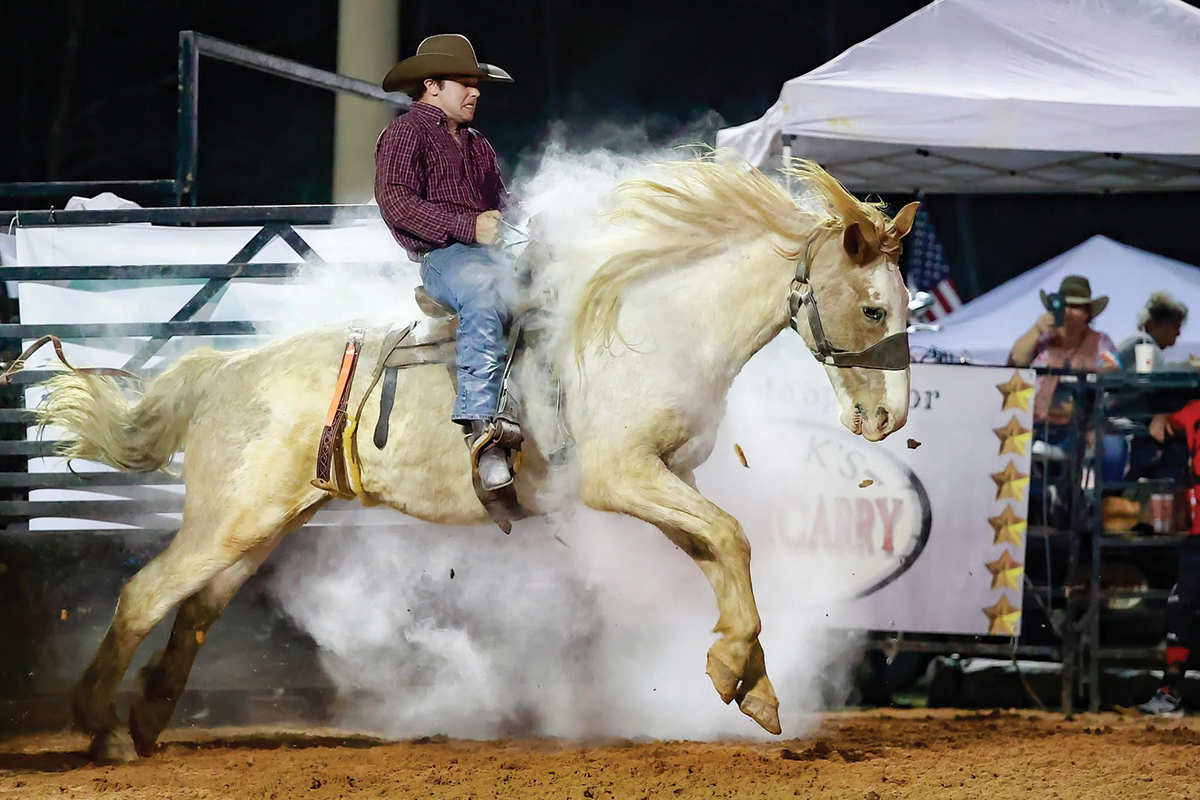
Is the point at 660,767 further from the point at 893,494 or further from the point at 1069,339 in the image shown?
the point at 1069,339

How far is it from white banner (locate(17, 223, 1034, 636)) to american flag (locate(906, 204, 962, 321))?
11.8 ft

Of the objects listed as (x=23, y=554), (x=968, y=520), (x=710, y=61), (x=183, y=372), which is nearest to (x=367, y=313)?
(x=183, y=372)

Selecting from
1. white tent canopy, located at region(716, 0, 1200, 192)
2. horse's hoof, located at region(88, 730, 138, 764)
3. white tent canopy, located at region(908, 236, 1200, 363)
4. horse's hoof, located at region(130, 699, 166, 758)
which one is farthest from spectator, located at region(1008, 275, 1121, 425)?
horse's hoof, located at region(88, 730, 138, 764)

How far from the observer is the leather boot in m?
4.13

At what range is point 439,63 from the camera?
439cm

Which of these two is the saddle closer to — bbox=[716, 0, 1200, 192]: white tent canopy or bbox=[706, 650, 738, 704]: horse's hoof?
bbox=[706, 650, 738, 704]: horse's hoof

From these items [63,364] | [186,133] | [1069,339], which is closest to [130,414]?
[63,364]

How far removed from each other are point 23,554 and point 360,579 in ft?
5.21

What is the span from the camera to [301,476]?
473 centimetres

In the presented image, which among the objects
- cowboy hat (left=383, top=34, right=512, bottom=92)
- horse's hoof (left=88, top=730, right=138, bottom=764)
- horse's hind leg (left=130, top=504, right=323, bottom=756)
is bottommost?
horse's hoof (left=88, top=730, right=138, bottom=764)

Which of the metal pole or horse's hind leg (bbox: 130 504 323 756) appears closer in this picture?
horse's hind leg (bbox: 130 504 323 756)

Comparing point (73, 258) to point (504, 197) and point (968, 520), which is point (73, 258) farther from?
point (968, 520)

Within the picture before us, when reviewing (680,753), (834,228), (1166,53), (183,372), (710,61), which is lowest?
(680,753)

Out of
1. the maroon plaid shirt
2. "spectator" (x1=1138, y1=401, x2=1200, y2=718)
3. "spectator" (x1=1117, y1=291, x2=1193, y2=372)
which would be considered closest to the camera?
the maroon plaid shirt
